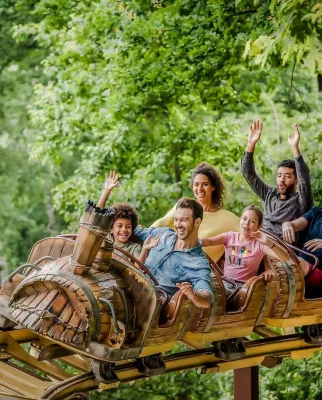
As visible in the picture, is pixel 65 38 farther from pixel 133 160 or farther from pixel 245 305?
pixel 245 305

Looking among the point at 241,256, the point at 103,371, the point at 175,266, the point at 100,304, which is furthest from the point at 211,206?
the point at 100,304

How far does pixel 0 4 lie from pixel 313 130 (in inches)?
162

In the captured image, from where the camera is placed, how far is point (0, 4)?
14.1m

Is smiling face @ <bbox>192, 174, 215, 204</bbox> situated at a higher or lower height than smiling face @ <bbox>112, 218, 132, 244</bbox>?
higher

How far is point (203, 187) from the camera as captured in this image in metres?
6.81

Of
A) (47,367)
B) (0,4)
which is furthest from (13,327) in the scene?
(0,4)

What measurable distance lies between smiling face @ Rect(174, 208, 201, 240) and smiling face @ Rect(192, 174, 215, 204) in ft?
2.55

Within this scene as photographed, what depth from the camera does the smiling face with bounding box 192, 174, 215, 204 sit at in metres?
6.79

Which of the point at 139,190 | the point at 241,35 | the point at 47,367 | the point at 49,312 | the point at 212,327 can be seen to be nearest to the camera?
the point at 49,312

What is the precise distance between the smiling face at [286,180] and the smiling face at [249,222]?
640 millimetres

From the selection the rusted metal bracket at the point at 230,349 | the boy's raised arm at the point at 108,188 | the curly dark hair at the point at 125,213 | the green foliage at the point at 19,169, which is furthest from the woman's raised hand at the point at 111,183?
the green foliage at the point at 19,169

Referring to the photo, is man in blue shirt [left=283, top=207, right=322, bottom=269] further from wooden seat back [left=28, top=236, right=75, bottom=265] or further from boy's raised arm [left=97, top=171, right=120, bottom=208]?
wooden seat back [left=28, top=236, right=75, bottom=265]

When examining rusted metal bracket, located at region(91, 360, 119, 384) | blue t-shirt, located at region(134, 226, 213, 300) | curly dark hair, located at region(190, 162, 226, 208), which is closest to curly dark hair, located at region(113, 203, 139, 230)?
blue t-shirt, located at region(134, 226, 213, 300)

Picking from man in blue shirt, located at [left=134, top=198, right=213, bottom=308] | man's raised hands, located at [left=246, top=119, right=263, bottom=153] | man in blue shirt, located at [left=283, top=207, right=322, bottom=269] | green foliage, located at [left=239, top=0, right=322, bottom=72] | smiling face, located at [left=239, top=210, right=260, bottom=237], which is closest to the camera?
man in blue shirt, located at [left=134, top=198, right=213, bottom=308]
